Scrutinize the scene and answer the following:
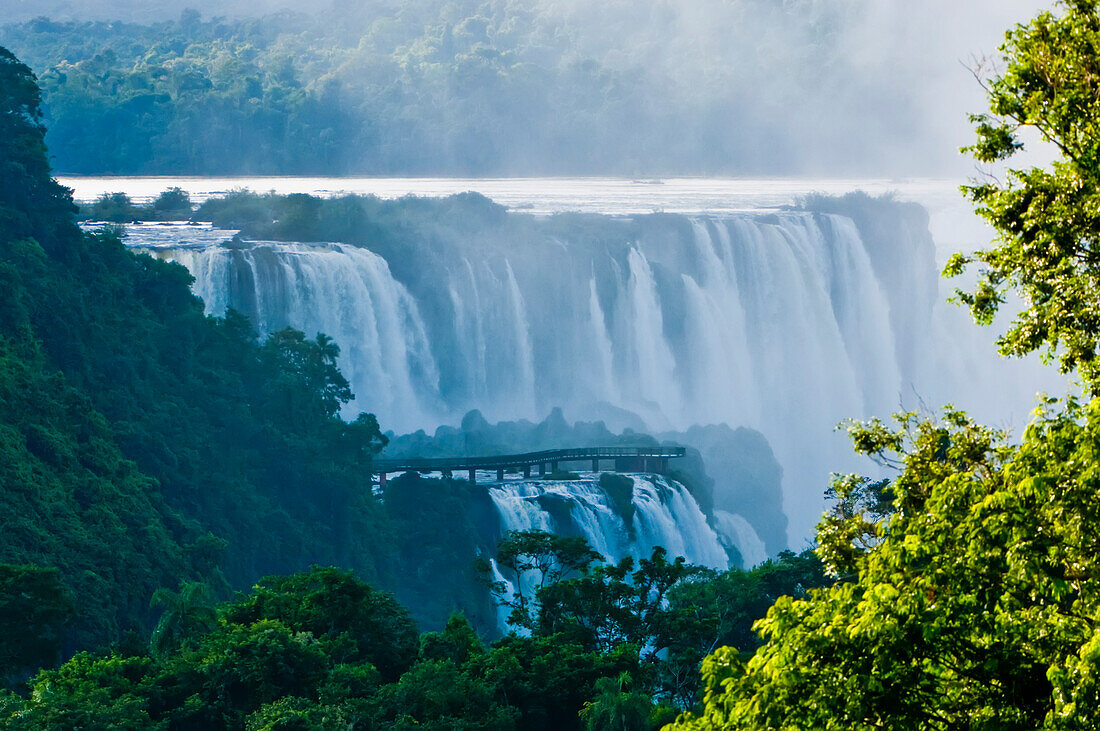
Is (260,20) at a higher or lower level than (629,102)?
higher

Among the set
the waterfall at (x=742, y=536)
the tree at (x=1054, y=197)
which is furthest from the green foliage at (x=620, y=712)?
the waterfall at (x=742, y=536)

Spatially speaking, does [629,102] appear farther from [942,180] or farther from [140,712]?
[140,712]

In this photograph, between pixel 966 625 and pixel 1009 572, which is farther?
pixel 966 625

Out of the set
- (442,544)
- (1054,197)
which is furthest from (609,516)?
(1054,197)

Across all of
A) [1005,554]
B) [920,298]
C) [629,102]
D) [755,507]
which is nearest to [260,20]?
[629,102]

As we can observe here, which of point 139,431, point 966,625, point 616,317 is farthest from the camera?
point 616,317

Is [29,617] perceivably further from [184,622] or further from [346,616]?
[346,616]

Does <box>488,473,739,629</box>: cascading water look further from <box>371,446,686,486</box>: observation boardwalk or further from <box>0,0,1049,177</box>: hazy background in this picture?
<box>0,0,1049,177</box>: hazy background
